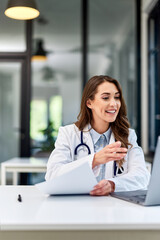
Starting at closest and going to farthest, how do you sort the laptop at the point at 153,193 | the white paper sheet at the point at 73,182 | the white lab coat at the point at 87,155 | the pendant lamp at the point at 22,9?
the laptop at the point at 153,193
the white paper sheet at the point at 73,182
the white lab coat at the point at 87,155
the pendant lamp at the point at 22,9

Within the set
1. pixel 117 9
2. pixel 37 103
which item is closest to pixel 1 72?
pixel 37 103

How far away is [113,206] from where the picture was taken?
1.41 metres

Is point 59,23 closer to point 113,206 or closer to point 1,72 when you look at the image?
point 1,72

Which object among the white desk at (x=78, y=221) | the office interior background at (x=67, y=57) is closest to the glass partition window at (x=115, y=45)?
the office interior background at (x=67, y=57)

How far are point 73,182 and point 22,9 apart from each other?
7.89ft

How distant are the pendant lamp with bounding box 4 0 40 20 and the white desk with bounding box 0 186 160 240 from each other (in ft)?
7.35

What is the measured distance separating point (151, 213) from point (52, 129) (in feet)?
13.1

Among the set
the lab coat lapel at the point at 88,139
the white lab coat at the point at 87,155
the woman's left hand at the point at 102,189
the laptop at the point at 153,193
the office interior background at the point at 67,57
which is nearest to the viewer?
the laptop at the point at 153,193

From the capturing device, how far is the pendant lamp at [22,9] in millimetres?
3207

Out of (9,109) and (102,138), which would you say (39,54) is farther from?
(102,138)

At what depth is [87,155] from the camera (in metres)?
2.03

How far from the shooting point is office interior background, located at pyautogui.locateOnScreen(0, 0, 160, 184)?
17.7 ft

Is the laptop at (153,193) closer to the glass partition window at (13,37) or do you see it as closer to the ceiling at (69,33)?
the ceiling at (69,33)

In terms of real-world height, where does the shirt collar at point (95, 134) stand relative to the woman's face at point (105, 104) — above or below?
below
